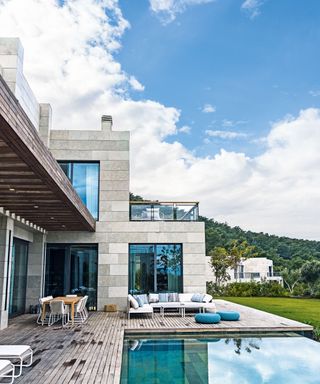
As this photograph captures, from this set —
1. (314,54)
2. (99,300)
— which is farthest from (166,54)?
(99,300)

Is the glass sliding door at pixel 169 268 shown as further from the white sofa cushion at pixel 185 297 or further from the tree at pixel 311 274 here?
the tree at pixel 311 274

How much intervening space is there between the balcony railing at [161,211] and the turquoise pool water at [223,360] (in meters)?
5.77

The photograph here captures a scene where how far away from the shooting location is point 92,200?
46.5 feet

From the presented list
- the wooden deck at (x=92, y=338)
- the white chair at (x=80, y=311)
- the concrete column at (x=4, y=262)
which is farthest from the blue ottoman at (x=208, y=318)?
the concrete column at (x=4, y=262)

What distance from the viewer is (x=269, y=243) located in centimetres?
4488

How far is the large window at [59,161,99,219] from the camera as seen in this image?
14.2 meters

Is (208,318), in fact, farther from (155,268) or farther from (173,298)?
(155,268)

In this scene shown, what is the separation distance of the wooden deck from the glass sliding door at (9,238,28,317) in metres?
0.50

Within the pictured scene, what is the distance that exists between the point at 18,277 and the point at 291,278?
20.7 metres

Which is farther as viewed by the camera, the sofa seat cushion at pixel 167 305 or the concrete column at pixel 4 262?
the sofa seat cushion at pixel 167 305

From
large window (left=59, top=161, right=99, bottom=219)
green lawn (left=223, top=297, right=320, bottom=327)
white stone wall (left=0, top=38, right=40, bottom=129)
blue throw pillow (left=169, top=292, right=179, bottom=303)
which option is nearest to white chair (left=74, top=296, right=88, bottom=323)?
blue throw pillow (left=169, top=292, right=179, bottom=303)

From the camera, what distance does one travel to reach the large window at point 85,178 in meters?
14.2

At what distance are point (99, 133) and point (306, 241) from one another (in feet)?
121

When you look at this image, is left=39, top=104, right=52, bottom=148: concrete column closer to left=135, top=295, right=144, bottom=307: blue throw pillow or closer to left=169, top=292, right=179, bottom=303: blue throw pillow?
left=135, top=295, right=144, bottom=307: blue throw pillow
